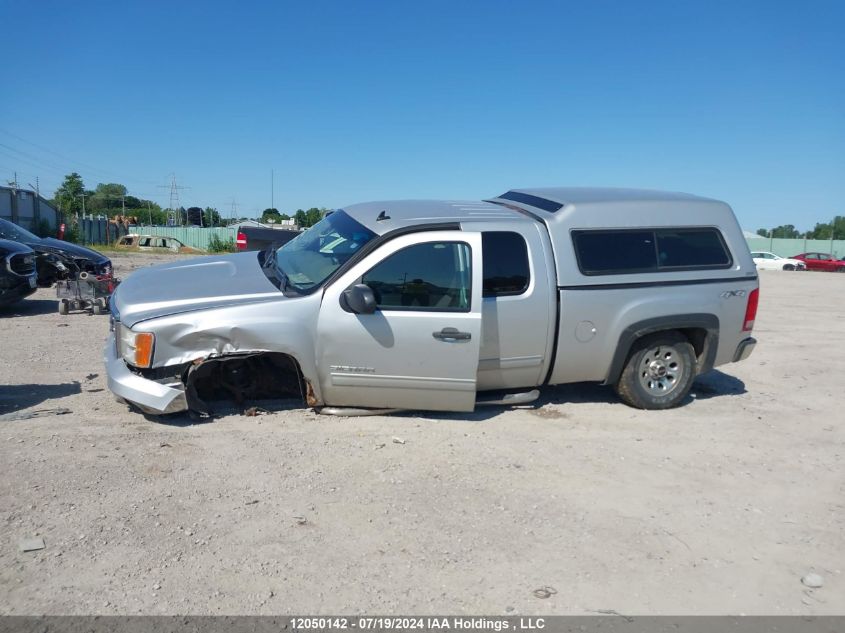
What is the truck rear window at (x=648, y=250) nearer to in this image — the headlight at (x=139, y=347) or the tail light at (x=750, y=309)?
the tail light at (x=750, y=309)

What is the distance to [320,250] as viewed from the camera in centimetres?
616

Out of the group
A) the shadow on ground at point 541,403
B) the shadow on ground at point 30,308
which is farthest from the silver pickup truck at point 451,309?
the shadow on ground at point 30,308

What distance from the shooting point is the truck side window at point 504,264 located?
5758 millimetres

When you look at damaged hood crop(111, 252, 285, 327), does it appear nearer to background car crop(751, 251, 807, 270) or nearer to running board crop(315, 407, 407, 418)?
running board crop(315, 407, 407, 418)

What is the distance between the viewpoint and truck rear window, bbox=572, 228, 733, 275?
612cm

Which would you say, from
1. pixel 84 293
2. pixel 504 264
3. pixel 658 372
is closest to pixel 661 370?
pixel 658 372

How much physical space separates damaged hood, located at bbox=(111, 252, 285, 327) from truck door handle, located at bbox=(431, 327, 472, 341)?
4.27ft

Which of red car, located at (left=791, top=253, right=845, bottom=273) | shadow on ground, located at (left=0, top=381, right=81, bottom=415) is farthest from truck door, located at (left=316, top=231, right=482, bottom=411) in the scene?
red car, located at (left=791, top=253, right=845, bottom=273)

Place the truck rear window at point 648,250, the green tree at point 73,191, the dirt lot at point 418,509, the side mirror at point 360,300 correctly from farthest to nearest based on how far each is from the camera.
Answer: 1. the green tree at point 73,191
2. the truck rear window at point 648,250
3. the side mirror at point 360,300
4. the dirt lot at point 418,509

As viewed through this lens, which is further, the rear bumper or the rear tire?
the rear bumper

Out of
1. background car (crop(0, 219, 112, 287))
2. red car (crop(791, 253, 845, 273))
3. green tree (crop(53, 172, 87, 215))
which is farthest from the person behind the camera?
green tree (crop(53, 172, 87, 215))

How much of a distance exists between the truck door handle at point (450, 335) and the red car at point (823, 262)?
43969mm

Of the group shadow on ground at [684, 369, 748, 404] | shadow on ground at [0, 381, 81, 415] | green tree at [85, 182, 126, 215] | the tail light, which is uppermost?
green tree at [85, 182, 126, 215]

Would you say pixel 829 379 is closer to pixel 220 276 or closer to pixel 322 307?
pixel 322 307
